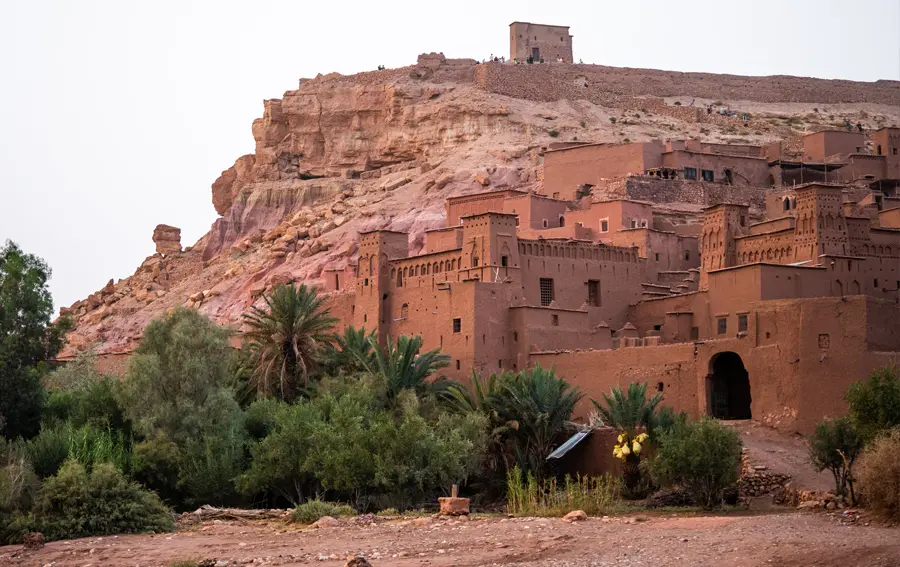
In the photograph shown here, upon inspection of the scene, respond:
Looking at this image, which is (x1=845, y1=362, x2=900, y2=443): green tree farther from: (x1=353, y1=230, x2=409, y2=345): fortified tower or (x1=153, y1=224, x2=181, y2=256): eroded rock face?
(x1=153, y1=224, x2=181, y2=256): eroded rock face

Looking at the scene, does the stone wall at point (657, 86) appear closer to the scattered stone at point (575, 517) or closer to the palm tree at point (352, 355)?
the palm tree at point (352, 355)

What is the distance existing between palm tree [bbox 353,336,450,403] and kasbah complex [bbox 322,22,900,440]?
2695 millimetres

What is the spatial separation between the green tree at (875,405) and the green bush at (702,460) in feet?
8.24

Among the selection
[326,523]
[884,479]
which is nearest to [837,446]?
[884,479]

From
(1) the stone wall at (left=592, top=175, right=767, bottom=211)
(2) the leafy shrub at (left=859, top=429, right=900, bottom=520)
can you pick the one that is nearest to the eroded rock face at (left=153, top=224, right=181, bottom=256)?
(1) the stone wall at (left=592, top=175, right=767, bottom=211)

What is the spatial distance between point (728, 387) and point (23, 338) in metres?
17.2

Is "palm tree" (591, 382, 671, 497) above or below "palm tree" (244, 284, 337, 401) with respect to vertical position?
below

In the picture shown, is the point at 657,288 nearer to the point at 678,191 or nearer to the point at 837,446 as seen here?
the point at 678,191

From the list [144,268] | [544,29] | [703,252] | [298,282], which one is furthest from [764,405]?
[544,29]

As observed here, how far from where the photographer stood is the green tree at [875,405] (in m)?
29.5

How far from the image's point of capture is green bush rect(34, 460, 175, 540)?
98.3 feet

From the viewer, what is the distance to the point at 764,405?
36156 millimetres

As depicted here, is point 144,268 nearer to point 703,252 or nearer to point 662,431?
point 703,252

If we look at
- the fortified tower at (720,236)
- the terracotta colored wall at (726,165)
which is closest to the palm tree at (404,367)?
the fortified tower at (720,236)
